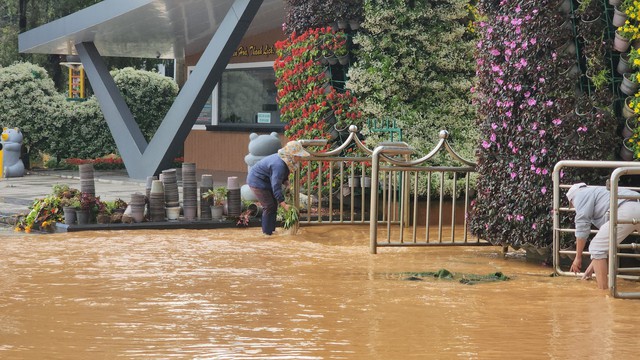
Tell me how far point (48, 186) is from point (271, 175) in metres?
8.80

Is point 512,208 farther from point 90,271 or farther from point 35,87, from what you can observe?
point 35,87

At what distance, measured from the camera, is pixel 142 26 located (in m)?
20.9

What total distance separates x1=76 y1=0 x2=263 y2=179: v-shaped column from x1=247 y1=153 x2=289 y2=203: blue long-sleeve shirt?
5422mm

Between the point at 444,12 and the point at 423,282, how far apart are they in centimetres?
750

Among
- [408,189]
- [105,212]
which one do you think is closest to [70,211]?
[105,212]

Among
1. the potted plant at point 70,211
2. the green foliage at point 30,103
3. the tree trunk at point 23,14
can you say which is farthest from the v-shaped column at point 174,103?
the tree trunk at point 23,14

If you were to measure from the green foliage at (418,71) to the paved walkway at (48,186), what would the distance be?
15.2 feet

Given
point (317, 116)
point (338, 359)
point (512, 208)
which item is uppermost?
point (317, 116)

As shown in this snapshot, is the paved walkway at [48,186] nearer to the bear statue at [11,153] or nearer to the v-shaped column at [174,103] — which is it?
the bear statue at [11,153]

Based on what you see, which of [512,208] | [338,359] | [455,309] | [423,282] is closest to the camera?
[338,359]

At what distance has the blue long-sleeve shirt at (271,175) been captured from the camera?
13102mm

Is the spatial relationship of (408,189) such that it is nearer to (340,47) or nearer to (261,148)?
(261,148)

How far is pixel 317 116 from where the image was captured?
15.5 m

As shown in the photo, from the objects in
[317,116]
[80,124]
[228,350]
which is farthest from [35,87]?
[228,350]
